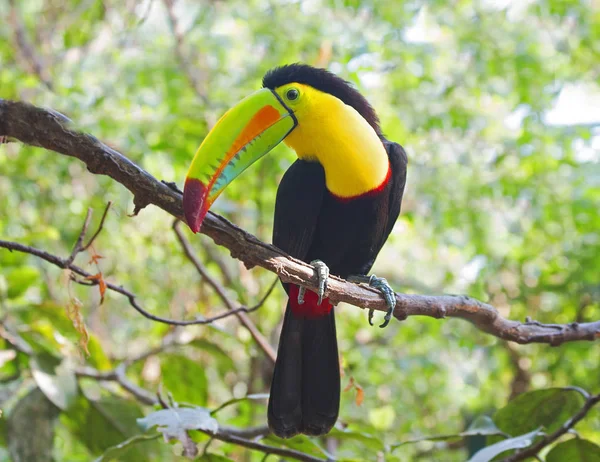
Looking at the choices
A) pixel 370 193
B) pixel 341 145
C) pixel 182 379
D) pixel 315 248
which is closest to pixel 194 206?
pixel 341 145

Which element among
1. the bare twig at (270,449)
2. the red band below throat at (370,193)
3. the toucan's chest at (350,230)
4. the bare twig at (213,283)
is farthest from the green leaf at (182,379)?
the red band below throat at (370,193)

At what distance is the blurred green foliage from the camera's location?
3.78m

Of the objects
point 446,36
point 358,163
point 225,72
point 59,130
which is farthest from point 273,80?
point 446,36

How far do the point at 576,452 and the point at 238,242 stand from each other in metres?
1.18

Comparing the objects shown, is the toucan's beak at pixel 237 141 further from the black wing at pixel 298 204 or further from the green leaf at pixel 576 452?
the green leaf at pixel 576 452

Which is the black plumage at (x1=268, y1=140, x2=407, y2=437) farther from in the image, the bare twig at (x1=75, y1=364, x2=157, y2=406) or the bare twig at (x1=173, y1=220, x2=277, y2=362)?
the bare twig at (x1=75, y1=364, x2=157, y2=406)

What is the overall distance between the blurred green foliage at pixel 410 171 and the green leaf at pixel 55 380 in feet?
3.69

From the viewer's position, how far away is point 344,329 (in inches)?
199

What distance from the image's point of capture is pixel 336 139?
2287 millimetres

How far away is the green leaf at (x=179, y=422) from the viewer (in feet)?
5.59

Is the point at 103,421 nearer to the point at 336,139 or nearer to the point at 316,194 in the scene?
the point at 316,194

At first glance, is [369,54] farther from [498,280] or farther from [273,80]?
[498,280]

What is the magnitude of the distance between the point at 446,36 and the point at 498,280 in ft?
6.51

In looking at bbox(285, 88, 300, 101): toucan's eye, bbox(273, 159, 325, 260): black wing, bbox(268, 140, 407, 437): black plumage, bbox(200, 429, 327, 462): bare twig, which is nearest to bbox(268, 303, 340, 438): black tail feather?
bbox(268, 140, 407, 437): black plumage
